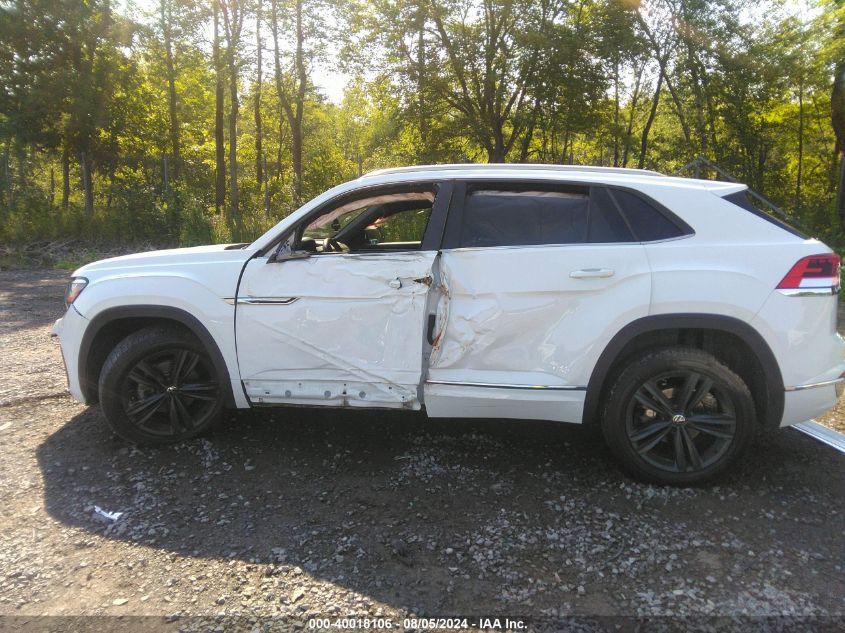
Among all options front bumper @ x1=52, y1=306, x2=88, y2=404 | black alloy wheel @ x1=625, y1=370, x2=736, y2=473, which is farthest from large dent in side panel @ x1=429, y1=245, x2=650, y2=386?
front bumper @ x1=52, y1=306, x2=88, y2=404

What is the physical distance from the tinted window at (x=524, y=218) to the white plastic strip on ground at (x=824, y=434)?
2078 millimetres

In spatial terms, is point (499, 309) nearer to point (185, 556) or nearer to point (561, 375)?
point (561, 375)

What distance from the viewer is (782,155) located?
64.1ft

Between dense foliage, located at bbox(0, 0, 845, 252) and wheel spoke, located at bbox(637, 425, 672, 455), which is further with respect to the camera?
dense foliage, located at bbox(0, 0, 845, 252)

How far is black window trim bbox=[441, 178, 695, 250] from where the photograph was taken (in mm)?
3129

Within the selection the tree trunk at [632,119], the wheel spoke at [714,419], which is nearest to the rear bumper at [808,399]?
the wheel spoke at [714,419]

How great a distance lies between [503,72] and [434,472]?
15.8 metres

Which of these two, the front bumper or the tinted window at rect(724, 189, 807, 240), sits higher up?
the tinted window at rect(724, 189, 807, 240)

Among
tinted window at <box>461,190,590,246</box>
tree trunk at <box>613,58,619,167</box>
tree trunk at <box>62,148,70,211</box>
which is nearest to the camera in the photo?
tinted window at <box>461,190,590,246</box>

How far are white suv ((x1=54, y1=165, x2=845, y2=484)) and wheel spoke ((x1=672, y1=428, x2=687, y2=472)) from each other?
0.01m

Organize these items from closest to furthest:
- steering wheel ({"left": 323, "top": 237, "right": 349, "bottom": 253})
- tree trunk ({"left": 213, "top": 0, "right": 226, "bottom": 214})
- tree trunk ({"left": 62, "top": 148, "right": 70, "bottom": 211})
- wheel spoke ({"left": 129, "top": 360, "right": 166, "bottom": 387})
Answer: wheel spoke ({"left": 129, "top": 360, "right": 166, "bottom": 387}) → steering wheel ({"left": 323, "top": 237, "right": 349, "bottom": 253}) → tree trunk ({"left": 62, "top": 148, "right": 70, "bottom": 211}) → tree trunk ({"left": 213, "top": 0, "right": 226, "bottom": 214})

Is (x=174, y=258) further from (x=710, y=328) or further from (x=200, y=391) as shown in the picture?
(x=710, y=328)

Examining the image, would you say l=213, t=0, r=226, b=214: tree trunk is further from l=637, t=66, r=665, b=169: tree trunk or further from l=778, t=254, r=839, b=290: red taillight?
l=778, t=254, r=839, b=290: red taillight

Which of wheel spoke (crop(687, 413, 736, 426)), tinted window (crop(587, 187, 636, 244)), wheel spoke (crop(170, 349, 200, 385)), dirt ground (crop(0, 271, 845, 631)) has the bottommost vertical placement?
dirt ground (crop(0, 271, 845, 631))
